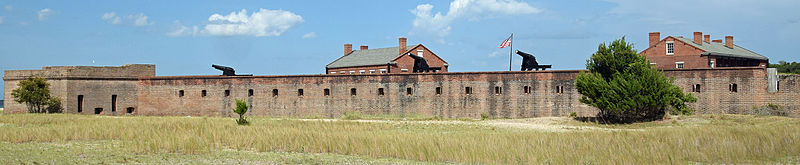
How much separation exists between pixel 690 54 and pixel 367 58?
821 inches

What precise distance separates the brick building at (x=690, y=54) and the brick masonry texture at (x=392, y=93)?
12.8 meters

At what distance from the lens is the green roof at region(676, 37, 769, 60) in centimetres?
4400

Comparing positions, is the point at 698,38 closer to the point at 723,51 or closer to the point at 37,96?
the point at 723,51

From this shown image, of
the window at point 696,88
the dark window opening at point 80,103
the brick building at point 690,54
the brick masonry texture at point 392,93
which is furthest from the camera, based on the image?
the brick building at point 690,54

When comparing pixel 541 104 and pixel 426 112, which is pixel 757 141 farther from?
pixel 426 112

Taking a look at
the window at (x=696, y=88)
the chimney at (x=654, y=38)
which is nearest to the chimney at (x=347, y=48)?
the chimney at (x=654, y=38)

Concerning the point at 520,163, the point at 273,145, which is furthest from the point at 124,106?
the point at 520,163

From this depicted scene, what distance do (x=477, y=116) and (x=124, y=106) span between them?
19.3 meters

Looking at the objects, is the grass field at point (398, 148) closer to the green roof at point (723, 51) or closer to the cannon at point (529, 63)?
the cannon at point (529, 63)

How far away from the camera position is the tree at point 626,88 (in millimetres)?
27562

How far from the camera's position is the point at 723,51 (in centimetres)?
4538

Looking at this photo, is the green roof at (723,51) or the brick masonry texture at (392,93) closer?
the brick masonry texture at (392,93)

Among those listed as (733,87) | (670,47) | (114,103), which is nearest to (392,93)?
(733,87)

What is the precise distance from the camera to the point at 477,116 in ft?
109
